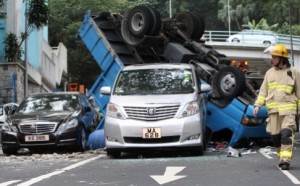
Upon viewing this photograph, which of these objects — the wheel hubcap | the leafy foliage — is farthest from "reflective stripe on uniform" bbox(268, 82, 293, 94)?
the leafy foliage

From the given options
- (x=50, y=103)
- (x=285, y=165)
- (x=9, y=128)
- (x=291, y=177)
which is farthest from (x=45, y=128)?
(x=291, y=177)

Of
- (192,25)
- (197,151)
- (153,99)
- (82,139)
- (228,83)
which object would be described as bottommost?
(82,139)

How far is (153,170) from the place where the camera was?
913cm

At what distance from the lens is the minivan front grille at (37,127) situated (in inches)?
514

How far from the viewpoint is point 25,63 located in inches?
1041

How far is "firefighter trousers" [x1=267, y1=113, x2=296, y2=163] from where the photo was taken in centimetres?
886

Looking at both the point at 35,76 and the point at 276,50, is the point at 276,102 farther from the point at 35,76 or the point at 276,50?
the point at 35,76

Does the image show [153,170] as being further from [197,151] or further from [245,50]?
[245,50]

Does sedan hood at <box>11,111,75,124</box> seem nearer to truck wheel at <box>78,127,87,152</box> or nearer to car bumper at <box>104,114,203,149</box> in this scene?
truck wheel at <box>78,127,87,152</box>

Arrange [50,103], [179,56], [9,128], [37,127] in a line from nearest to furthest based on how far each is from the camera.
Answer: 1. [37,127]
2. [9,128]
3. [179,56]
4. [50,103]

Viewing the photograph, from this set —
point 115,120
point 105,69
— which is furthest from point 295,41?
point 115,120

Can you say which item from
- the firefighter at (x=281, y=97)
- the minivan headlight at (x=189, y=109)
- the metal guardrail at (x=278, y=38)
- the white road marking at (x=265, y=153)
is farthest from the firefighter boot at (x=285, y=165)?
the metal guardrail at (x=278, y=38)

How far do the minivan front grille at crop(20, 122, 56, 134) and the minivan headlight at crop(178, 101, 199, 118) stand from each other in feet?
10.8

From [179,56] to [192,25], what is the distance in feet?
5.25
